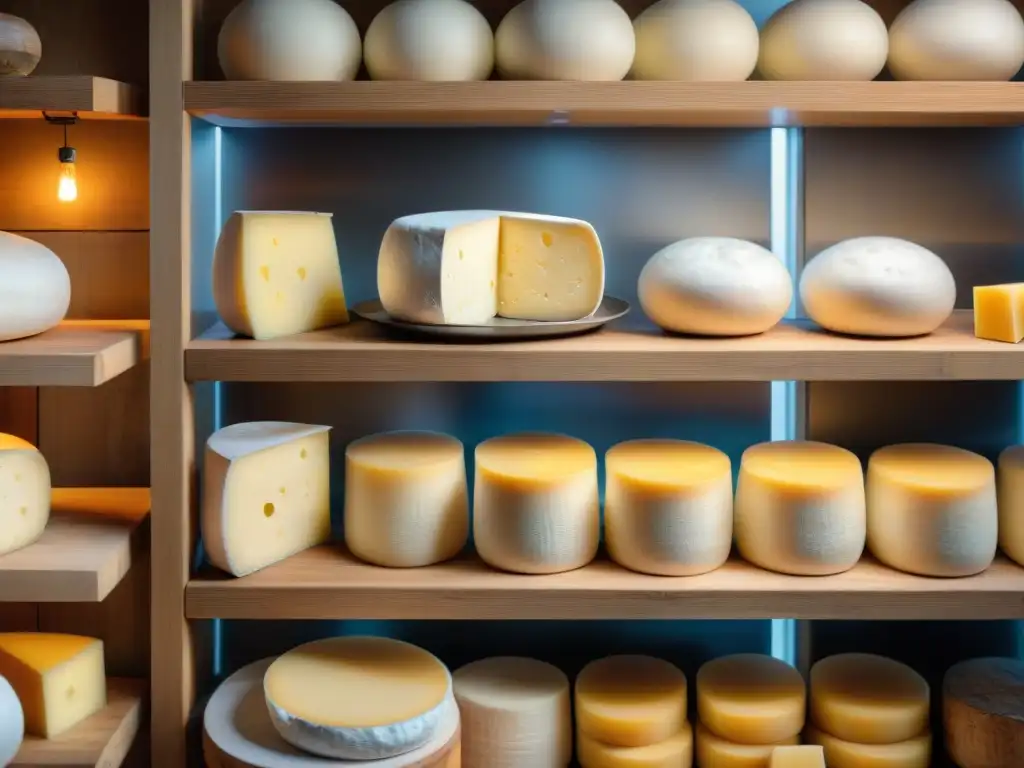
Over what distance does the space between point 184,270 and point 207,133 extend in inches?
12.8

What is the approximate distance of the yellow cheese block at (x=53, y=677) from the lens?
5.23ft

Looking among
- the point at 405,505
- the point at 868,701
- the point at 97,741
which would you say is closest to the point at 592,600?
the point at 405,505

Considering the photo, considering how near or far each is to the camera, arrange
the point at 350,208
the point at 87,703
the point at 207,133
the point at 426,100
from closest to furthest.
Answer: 1. the point at 426,100
2. the point at 87,703
3. the point at 207,133
4. the point at 350,208

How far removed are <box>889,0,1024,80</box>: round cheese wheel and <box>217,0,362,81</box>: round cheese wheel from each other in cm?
81

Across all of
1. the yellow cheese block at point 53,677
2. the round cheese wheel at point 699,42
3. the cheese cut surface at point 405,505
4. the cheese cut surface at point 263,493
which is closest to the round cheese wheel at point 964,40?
the round cheese wheel at point 699,42

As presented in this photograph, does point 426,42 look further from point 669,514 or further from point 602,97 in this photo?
point 669,514

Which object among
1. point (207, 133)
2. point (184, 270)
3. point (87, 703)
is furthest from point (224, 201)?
point (87, 703)

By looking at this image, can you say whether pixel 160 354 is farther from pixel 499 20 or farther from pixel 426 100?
pixel 499 20

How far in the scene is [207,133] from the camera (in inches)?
71.1

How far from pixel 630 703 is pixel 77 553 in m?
0.80

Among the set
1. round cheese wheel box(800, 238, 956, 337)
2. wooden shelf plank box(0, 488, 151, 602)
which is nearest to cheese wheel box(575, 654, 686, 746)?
round cheese wheel box(800, 238, 956, 337)

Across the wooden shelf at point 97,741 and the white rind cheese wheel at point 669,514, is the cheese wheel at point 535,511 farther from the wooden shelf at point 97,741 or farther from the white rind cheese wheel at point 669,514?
the wooden shelf at point 97,741

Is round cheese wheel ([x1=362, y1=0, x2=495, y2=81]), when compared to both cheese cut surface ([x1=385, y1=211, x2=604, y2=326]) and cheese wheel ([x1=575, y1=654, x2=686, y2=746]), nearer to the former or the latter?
cheese cut surface ([x1=385, y1=211, x2=604, y2=326])

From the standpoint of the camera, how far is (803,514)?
64.1 inches
